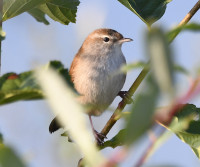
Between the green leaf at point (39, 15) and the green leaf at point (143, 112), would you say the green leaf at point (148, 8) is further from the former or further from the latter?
the green leaf at point (143, 112)

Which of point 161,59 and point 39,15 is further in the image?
point 39,15

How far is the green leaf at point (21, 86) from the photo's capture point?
95 centimetres

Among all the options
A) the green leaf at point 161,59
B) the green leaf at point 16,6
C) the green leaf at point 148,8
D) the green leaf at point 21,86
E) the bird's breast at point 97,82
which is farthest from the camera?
the bird's breast at point 97,82

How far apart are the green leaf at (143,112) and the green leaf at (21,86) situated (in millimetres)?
353

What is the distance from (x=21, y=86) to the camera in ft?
3.34

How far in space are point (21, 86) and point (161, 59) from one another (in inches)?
21.2

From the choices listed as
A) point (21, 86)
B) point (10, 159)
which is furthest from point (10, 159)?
point (21, 86)

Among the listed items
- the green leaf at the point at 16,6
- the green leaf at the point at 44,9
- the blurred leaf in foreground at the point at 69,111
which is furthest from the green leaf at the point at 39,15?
the blurred leaf in foreground at the point at 69,111

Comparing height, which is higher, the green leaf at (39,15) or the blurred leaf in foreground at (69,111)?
the blurred leaf in foreground at (69,111)

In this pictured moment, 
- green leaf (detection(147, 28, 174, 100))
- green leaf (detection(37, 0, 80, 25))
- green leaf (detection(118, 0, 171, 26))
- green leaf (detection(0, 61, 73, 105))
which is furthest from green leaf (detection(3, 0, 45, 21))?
green leaf (detection(147, 28, 174, 100))

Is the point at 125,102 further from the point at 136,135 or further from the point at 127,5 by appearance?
the point at 136,135

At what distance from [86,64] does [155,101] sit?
13.7ft

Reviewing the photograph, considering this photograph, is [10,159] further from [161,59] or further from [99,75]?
[99,75]

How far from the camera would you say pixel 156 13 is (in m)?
2.26
